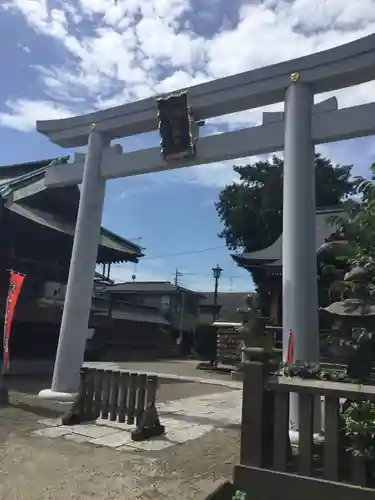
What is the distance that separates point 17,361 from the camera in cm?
1659

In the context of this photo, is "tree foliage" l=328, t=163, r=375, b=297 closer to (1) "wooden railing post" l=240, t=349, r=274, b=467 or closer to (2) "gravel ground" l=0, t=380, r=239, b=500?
(1) "wooden railing post" l=240, t=349, r=274, b=467

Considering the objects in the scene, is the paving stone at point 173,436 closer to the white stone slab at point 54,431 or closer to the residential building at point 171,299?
the white stone slab at point 54,431

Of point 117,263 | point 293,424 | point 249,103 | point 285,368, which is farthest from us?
point 117,263

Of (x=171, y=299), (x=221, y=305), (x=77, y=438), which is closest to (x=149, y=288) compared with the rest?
(x=171, y=299)

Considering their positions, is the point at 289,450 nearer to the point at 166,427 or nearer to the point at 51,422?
the point at 166,427

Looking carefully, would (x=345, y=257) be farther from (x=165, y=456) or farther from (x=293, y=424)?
(x=165, y=456)

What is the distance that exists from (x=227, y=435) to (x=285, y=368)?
2820mm

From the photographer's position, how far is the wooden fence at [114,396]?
681 centimetres

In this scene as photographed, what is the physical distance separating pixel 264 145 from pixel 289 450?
222 inches

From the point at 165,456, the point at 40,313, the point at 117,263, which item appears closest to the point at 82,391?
the point at 165,456

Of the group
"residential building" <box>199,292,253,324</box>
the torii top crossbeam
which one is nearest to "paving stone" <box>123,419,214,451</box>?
the torii top crossbeam

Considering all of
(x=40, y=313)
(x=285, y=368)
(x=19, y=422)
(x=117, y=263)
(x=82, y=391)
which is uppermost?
(x=117, y=263)

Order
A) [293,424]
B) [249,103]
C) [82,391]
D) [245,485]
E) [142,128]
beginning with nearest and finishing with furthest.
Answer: [245,485] < [293,424] < [82,391] < [249,103] < [142,128]

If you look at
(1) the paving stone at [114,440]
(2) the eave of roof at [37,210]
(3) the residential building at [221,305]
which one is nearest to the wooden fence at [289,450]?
(1) the paving stone at [114,440]
